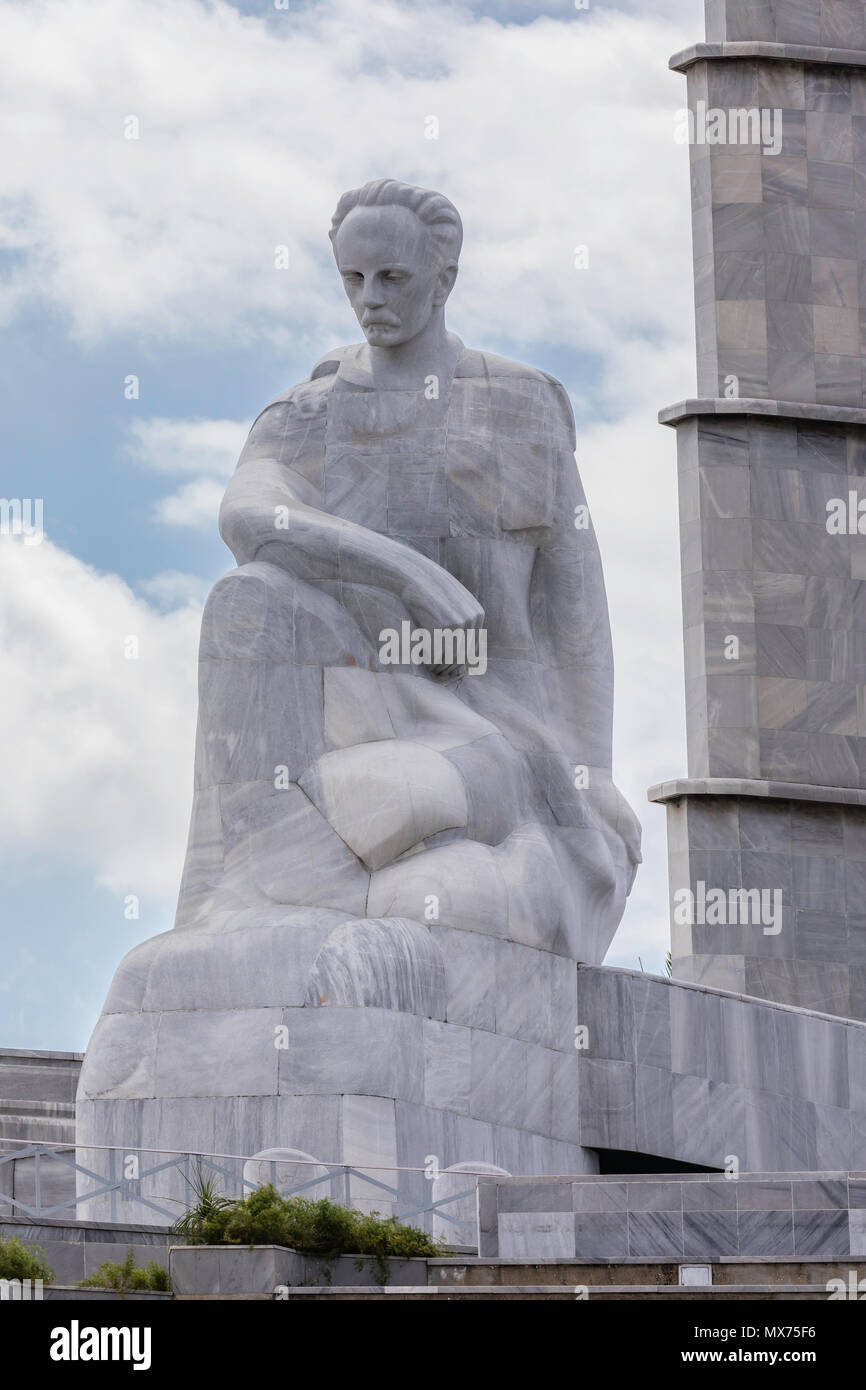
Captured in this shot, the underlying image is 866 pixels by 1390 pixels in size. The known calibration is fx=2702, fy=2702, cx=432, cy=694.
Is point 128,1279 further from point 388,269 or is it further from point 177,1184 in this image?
point 388,269

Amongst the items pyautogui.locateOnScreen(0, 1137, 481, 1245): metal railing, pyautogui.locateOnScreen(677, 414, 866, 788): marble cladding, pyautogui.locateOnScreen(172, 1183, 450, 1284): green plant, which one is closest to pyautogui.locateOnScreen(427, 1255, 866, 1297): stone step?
pyautogui.locateOnScreen(172, 1183, 450, 1284): green plant

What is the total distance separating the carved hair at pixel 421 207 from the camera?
58.5ft

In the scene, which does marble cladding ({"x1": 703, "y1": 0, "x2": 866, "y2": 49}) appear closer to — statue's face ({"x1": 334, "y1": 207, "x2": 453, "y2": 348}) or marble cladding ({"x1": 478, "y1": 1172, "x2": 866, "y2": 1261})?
statue's face ({"x1": 334, "y1": 207, "x2": 453, "y2": 348})

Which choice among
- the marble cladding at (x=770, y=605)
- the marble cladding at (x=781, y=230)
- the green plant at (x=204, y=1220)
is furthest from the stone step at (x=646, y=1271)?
the marble cladding at (x=781, y=230)

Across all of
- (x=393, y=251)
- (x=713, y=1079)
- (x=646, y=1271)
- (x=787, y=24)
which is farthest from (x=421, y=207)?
(x=787, y=24)

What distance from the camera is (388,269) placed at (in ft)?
58.4

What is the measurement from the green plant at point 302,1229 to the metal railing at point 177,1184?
55cm

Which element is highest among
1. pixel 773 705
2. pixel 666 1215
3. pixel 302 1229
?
pixel 773 705

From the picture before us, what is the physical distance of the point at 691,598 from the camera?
987 inches

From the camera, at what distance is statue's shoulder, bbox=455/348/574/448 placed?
18.4 meters

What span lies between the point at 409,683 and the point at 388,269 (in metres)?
2.75

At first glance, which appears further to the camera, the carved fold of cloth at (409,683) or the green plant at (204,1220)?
the carved fold of cloth at (409,683)

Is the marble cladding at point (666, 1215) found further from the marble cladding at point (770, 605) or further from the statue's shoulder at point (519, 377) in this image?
the marble cladding at point (770, 605)
